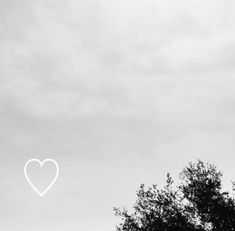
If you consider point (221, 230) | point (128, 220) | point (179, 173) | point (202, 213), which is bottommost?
point (221, 230)

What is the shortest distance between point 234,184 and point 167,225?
380 inches

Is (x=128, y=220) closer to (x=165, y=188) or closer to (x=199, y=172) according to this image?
(x=165, y=188)

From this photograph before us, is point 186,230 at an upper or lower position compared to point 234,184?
lower

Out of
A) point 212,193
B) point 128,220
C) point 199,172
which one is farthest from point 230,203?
point 128,220

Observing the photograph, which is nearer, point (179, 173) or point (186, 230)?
point (186, 230)

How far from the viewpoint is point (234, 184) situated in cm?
4197

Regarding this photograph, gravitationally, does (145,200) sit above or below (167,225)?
above

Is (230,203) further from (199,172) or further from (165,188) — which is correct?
(165,188)

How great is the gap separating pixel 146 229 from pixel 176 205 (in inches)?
181

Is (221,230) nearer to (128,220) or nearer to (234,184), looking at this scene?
(234,184)

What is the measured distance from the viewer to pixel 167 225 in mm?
40094

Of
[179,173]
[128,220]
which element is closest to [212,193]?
[179,173]

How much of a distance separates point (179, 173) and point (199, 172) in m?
2.47

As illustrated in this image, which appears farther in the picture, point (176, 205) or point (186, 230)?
point (176, 205)
